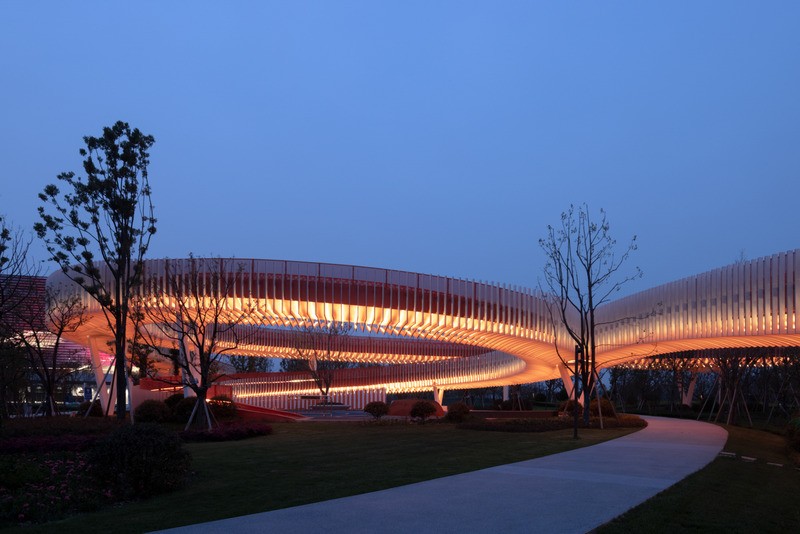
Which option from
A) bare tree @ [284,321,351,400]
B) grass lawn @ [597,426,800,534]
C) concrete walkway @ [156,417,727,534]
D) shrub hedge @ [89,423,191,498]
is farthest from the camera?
bare tree @ [284,321,351,400]

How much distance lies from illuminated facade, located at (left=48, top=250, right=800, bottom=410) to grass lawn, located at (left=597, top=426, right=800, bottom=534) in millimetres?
11265

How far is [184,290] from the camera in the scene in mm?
26391

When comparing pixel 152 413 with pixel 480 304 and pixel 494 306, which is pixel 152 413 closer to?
pixel 480 304

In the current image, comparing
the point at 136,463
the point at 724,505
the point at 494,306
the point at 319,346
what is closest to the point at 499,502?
the point at 724,505

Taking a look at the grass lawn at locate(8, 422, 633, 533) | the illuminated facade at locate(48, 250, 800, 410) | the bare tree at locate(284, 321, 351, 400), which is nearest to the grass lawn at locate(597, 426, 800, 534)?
the grass lawn at locate(8, 422, 633, 533)

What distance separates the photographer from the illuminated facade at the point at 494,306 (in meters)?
23.4

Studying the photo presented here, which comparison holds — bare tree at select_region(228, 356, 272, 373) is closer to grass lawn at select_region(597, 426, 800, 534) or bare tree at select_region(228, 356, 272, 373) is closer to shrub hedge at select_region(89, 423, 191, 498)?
shrub hedge at select_region(89, 423, 191, 498)

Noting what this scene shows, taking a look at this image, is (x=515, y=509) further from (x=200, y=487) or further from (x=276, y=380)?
(x=276, y=380)

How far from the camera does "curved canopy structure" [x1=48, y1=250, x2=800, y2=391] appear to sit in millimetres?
23422

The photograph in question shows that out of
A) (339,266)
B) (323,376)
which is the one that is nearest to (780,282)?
(339,266)

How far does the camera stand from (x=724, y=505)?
29.4 feet

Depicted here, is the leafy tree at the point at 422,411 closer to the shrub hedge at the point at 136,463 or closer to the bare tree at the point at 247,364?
the shrub hedge at the point at 136,463

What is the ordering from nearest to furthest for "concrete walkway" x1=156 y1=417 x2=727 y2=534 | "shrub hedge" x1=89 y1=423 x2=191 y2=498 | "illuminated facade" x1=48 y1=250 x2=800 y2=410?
"concrete walkway" x1=156 y1=417 x2=727 y2=534 < "shrub hedge" x1=89 y1=423 x2=191 y2=498 < "illuminated facade" x1=48 y1=250 x2=800 y2=410

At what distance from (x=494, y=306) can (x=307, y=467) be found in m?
17.6
